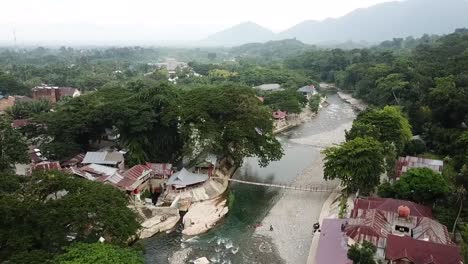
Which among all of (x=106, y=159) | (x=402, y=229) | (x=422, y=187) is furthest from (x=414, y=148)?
(x=106, y=159)

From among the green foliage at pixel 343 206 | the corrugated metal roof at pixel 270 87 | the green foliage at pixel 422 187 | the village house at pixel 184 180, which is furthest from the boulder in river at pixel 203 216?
the corrugated metal roof at pixel 270 87

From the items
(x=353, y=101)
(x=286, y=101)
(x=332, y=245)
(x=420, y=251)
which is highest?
(x=286, y=101)

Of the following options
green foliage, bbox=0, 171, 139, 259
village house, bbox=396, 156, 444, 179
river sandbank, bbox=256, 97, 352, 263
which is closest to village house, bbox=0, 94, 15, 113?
green foliage, bbox=0, 171, 139, 259

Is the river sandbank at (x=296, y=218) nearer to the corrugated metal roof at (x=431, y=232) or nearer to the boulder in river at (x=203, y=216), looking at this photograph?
the boulder in river at (x=203, y=216)

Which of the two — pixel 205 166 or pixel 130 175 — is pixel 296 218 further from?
pixel 130 175

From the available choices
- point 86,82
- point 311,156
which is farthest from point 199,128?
point 86,82

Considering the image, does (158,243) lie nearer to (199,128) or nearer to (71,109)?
(199,128)
